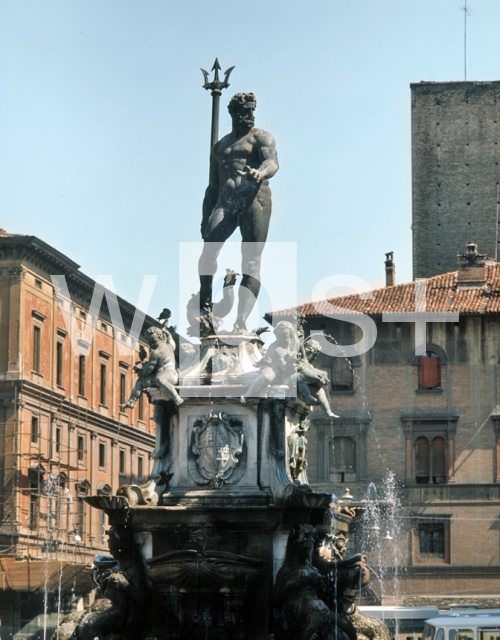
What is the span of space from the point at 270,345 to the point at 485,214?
51210mm

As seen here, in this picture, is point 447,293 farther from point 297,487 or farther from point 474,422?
point 297,487

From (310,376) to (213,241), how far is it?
2.15 meters

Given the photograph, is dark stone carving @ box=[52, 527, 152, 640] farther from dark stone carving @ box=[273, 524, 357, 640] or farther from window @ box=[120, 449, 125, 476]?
window @ box=[120, 449, 125, 476]

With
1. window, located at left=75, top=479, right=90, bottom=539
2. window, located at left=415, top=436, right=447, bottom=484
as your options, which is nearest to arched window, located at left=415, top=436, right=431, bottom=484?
window, located at left=415, top=436, right=447, bottom=484

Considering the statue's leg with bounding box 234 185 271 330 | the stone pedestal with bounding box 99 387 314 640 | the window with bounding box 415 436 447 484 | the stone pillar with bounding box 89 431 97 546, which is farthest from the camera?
the stone pillar with bounding box 89 431 97 546

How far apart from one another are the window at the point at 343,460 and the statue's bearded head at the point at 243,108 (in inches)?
1322

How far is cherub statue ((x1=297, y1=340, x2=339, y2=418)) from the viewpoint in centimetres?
1553

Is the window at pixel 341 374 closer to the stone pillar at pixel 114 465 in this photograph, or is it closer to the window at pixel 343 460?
the window at pixel 343 460

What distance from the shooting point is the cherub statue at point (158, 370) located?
1546cm

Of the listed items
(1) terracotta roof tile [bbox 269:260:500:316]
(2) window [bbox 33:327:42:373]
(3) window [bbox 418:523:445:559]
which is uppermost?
(1) terracotta roof tile [bbox 269:260:500:316]

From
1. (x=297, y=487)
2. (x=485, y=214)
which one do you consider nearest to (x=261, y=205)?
(x=297, y=487)

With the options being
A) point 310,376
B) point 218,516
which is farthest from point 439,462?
point 218,516

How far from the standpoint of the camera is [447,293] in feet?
172

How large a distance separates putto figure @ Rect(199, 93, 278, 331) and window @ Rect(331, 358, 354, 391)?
34306 mm
